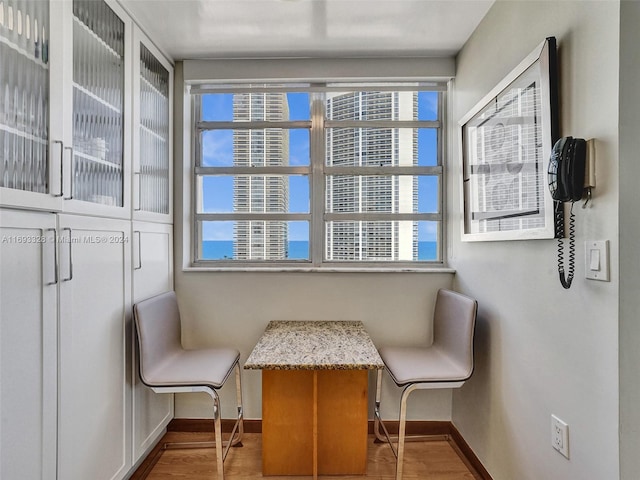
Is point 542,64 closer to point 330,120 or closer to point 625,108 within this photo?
point 625,108

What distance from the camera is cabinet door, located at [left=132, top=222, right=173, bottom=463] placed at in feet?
5.63

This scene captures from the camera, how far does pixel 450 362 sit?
5.93 feet

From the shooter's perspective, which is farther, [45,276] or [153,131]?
[153,131]

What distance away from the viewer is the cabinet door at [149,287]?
172cm

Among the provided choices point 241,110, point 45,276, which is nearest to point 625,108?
point 45,276

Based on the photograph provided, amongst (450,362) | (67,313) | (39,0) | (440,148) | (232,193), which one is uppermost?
(39,0)

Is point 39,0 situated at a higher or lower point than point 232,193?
higher

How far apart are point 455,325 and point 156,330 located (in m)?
1.63

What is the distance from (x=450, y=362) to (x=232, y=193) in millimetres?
1748

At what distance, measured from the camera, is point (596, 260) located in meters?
1.01

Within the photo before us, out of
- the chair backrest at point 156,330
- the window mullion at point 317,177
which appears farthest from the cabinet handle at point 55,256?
the window mullion at point 317,177

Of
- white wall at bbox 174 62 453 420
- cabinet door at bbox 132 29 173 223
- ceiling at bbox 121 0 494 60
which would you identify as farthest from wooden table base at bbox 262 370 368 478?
ceiling at bbox 121 0 494 60

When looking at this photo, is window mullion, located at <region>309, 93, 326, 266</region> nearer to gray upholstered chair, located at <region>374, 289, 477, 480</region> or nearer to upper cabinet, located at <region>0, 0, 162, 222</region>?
gray upholstered chair, located at <region>374, 289, 477, 480</region>

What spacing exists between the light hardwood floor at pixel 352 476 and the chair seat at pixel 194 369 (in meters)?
0.55
